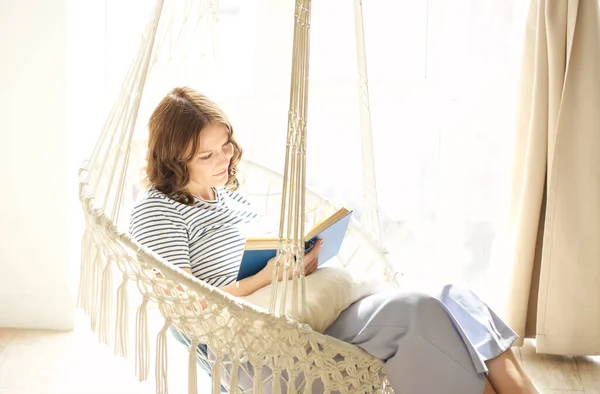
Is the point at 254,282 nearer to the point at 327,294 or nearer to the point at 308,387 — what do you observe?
the point at 327,294

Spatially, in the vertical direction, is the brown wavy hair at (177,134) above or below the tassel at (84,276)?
above

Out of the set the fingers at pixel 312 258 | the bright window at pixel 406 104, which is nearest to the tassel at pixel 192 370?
the fingers at pixel 312 258

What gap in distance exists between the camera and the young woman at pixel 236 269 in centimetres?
165

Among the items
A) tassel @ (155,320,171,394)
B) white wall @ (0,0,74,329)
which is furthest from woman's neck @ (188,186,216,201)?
white wall @ (0,0,74,329)

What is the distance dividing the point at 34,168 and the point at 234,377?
5.05 ft

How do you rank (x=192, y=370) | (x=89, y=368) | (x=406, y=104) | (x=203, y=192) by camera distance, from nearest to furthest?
(x=192, y=370)
(x=203, y=192)
(x=89, y=368)
(x=406, y=104)

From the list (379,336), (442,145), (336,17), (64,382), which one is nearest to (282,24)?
(336,17)

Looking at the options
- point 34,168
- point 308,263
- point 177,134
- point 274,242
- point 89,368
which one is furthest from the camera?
point 34,168

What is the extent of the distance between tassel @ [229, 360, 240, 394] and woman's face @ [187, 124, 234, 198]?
0.61 metres

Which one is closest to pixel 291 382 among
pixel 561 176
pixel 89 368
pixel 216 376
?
pixel 216 376

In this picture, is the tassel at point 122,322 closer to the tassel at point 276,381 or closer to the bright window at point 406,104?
the tassel at point 276,381

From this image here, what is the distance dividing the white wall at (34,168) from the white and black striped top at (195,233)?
923 millimetres

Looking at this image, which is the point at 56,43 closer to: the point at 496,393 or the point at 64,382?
the point at 64,382

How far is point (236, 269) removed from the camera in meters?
2.10
